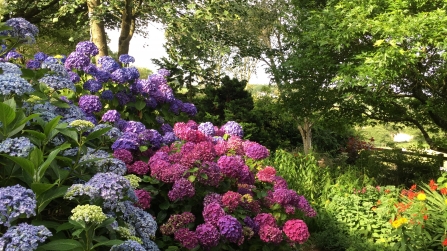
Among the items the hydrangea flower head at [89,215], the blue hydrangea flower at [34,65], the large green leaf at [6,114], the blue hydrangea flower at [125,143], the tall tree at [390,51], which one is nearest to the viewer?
the hydrangea flower head at [89,215]

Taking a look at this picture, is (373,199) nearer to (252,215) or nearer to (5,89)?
(252,215)

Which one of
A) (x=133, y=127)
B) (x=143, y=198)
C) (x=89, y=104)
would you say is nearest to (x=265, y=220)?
(x=143, y=198)

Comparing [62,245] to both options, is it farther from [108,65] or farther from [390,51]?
[390,51]

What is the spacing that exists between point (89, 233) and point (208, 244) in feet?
3.69

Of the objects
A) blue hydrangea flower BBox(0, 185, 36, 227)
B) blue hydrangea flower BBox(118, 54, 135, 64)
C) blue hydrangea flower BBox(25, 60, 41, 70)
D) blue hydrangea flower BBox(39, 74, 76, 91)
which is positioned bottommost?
blue hydrangea flower BBox(0, 185, 36, 227)

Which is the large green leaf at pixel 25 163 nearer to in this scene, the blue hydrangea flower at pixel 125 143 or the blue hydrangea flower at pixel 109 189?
the blue hydrangea flower at pixel 109 189

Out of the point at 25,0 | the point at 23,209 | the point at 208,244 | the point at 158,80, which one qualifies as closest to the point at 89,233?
the point at 23,209

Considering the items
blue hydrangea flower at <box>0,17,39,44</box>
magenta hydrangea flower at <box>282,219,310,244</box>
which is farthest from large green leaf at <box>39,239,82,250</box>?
magenta hydrangea flower at <box>282,219,310,244</box>

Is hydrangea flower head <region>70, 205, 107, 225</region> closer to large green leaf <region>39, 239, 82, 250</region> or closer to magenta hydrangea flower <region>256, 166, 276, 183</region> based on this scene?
large green leaf <region>39, 239, 82, 250</region>

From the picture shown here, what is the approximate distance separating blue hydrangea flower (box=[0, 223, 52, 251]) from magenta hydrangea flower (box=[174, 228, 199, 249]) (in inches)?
47.9

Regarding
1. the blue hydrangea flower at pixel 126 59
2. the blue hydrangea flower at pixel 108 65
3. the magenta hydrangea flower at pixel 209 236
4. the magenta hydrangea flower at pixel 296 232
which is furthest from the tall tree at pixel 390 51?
the magenta hydrangea flower at pixel 209 236

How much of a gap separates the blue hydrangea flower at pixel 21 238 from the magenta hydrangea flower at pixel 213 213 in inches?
53.0

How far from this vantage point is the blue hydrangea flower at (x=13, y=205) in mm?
1392

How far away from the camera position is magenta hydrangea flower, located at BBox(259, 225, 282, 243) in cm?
281
